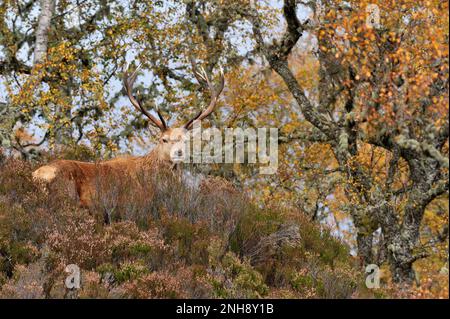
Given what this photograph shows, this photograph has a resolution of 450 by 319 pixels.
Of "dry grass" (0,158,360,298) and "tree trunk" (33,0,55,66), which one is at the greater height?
"tree trunk" (33,0,55,66)

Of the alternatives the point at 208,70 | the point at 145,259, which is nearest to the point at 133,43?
the point at 208,70

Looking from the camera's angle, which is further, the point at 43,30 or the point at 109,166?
the point at 43,30

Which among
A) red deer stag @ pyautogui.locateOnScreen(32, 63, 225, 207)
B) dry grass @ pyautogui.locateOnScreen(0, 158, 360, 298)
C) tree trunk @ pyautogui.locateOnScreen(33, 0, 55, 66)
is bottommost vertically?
dry grass @ pyautogui.locateOnScreen(0, 158, 360, 298)

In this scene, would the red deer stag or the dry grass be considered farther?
the red deer stag

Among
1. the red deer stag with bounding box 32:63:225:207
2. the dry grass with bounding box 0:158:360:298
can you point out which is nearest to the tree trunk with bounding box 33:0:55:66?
the red deer stag with bounding box 32:63:225:207

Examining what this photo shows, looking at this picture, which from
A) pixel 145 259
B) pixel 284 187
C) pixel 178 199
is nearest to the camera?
pixel 145 259

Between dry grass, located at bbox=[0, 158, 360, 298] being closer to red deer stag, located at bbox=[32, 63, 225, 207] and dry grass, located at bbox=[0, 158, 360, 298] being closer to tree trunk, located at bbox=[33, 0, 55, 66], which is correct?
red deer stag, located at bbox=[32, 63, 225, 207]

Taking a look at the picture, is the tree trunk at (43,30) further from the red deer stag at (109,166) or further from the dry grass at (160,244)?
the dry grass at (160,244)

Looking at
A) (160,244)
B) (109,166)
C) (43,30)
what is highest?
(43,30)

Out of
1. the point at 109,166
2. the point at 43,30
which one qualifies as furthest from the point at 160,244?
the point at 43,30

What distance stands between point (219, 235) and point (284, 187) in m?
5.06

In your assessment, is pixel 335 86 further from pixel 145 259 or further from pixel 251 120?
pixel 145 259

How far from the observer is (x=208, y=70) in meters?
17.0

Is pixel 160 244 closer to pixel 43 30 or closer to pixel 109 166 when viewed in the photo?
pixel 109 166
